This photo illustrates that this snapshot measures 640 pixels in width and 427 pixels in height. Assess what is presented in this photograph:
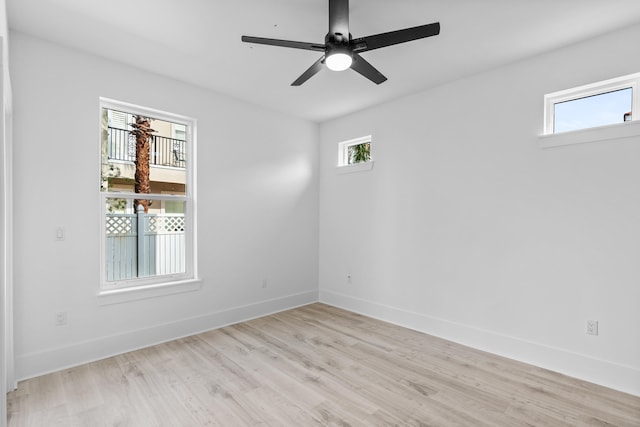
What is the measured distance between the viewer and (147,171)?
3467 mm

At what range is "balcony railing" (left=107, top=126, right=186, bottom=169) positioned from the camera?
3.24 m

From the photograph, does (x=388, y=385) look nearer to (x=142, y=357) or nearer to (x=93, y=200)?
(x=142, y=357)

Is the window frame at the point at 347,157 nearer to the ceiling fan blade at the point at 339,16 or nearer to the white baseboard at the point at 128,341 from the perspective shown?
the white baseboard at the point at 128,341

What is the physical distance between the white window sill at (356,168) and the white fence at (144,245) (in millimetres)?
2205

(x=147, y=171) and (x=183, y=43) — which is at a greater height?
(x=183, y=43)

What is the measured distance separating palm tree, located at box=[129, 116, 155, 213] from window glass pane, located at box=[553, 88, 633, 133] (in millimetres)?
3958

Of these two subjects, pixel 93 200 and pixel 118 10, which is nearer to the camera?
pixel 118 10

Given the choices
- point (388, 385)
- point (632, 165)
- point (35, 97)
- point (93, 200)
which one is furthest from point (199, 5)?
point (632, 165)

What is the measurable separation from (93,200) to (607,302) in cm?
444

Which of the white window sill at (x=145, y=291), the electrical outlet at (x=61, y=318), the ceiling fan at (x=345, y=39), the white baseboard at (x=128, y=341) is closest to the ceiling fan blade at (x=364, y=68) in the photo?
the ceiling fan at (x=345, y=39)

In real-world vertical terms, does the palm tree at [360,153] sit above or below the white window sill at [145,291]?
above

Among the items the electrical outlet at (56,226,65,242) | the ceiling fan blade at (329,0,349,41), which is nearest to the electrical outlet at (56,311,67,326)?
the electrical outlet at (56,226,65,242)

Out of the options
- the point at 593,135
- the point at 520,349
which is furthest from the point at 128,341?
the point at 593,135

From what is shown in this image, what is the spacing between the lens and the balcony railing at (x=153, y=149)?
324 centimetres
